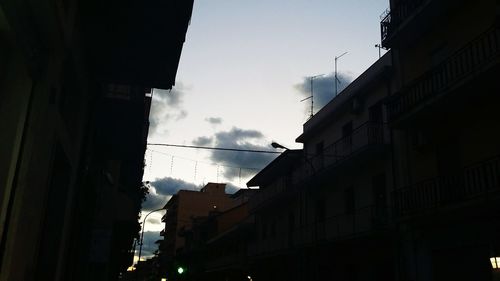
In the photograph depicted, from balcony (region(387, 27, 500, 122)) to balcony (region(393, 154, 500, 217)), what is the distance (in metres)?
2.53

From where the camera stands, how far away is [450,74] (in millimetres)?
15461

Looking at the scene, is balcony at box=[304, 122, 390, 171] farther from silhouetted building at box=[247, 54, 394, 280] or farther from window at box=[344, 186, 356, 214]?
window at box=[344, 186, 356, 214]

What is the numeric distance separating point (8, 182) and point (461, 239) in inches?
546

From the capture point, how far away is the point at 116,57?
25.1ft

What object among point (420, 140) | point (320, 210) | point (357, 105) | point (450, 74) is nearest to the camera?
point (450, 74)

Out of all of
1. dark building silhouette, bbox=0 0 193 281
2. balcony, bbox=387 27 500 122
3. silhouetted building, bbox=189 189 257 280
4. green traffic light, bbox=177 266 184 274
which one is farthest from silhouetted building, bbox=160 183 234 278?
dark building silhouette, bbox=0 0 193 281

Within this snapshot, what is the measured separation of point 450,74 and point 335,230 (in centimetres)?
1022

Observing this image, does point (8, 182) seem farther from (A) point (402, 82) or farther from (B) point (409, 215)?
(A) point (402, 82)

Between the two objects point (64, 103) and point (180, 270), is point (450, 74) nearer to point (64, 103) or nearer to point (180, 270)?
point (64, 103)

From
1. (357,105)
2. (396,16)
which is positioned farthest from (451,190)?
(357,105)

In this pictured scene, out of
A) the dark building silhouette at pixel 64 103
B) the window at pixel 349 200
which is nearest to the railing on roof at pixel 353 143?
the window at pixel 349 200

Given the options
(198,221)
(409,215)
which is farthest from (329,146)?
(198,221)

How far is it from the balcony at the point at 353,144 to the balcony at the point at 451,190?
140 inches

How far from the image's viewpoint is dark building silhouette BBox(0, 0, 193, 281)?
3.84 m
